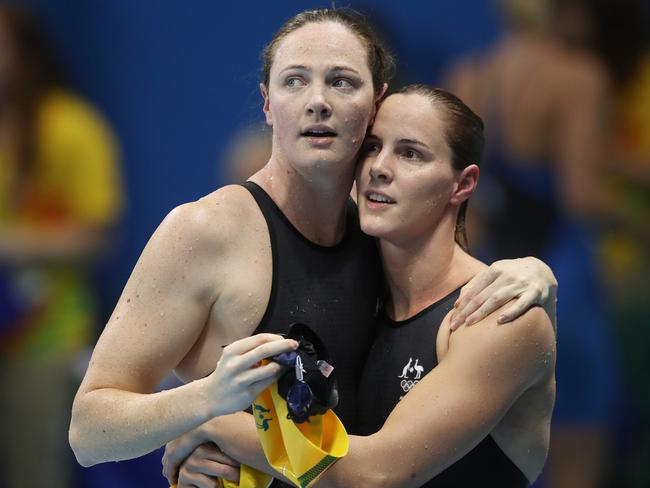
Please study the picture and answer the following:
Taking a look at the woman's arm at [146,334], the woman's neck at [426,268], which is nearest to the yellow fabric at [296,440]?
the woman's arm at [146,334]

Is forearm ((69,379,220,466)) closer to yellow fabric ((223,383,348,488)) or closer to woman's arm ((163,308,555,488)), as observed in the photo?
yellow fabric ((223,383,348,488))

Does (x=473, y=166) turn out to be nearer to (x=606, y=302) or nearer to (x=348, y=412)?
(x=348, y=412)

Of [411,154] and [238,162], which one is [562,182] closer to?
[238,162]

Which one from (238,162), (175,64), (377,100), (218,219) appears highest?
(175,64)

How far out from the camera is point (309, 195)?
3.38 metres

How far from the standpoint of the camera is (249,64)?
6.54 meters

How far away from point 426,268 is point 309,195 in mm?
384

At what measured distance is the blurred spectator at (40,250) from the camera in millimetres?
6090

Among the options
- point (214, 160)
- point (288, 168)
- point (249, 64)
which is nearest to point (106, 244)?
point (214, 160)

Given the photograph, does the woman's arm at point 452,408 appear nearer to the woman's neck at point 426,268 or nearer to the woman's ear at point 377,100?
the woman's neck at point 426,268

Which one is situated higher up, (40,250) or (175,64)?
(175,64)

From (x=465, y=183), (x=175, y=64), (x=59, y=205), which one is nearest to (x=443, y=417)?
(x=465, y=183)

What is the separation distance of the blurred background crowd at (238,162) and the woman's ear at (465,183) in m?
2.12

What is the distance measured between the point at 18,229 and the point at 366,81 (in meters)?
3.32
